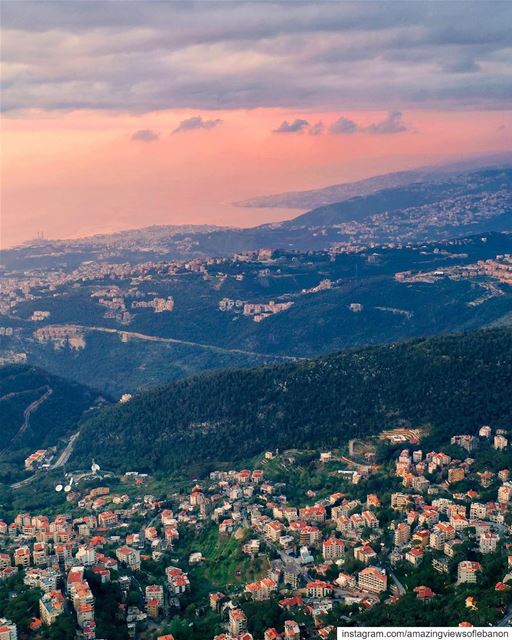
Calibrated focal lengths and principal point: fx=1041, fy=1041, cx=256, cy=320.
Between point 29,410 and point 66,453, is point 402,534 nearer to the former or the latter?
point 66,453

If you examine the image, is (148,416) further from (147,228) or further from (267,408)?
(147,228)

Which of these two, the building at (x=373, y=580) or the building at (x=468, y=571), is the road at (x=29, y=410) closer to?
the building at (x=373, y=580)

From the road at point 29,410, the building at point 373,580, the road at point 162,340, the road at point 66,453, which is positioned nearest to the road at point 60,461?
the road at point 66,453

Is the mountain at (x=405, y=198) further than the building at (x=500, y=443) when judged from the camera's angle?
Yes

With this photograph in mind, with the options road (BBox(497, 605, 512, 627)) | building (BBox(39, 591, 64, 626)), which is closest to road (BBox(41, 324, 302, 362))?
building (BBox(39, 591, 64, 626))

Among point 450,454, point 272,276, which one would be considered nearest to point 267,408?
point 450,454

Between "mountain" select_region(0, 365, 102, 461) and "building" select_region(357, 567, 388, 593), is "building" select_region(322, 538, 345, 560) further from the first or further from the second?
"mountain" select_region(0, 365, 102, 461)

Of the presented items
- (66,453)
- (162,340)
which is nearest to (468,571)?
(66,453)
